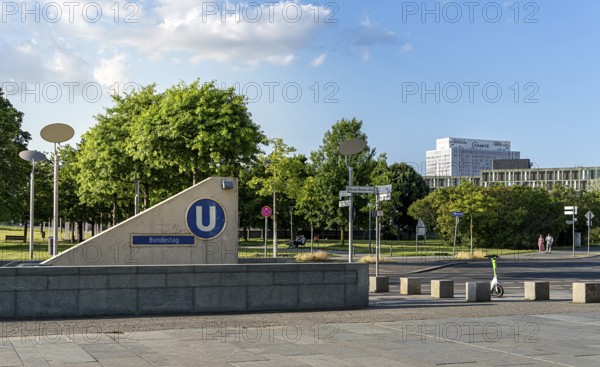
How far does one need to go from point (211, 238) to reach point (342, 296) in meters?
3.38

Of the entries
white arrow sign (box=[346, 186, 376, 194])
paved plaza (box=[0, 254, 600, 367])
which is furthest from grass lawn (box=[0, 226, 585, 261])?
paved plaza (box=[0, 254, 600, 367])

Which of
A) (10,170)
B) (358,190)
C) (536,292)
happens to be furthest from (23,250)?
(536,292)

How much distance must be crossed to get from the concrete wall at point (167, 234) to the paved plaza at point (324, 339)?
237 centimetres

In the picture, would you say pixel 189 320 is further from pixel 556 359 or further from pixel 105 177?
pixel 105 177

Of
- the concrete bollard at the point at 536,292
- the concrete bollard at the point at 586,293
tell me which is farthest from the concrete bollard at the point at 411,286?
the concrete bollard at the point at 586,293

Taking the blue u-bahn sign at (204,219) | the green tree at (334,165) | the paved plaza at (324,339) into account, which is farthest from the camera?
the green tree at (334,165)

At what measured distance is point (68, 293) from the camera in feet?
49.4

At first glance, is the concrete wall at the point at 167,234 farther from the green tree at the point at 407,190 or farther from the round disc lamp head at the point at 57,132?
the green tree at the point at 407,190

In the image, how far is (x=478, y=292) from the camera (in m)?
20.3

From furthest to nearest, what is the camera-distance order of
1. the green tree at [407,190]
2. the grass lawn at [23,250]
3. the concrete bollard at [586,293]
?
1. the green tree at [407,190]
2. the grass lawn at [23,250]
3. the concrete bollard at [586,293]

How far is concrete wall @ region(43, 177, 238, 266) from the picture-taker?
16.8 metres

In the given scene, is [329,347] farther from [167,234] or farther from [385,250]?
[385,250]

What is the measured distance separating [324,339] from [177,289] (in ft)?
14.8

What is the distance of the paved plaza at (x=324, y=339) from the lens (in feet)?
34.5
